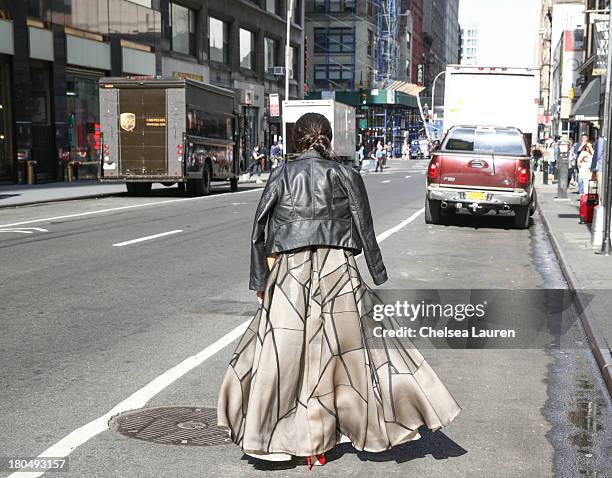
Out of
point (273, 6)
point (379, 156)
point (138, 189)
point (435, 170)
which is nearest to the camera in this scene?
point (435, 170)

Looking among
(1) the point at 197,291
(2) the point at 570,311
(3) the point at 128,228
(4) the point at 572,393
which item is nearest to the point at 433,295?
(2) the point at 570,311

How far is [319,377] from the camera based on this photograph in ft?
14.7

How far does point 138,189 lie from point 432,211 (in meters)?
→ 14.6

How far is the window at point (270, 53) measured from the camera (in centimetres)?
5769

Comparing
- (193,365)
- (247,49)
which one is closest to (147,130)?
(193,365)

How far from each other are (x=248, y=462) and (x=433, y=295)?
5.42 m

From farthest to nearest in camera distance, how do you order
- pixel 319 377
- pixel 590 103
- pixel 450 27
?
pixel 450 27, pixel 590 103, pixel 319 377

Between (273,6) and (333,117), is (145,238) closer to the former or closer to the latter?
(333,117)

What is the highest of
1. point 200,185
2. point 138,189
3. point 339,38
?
point 339,38

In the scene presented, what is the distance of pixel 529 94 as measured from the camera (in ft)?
82.8

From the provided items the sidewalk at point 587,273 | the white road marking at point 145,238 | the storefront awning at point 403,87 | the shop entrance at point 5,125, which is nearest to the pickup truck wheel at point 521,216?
the sidewalk at point 587,273

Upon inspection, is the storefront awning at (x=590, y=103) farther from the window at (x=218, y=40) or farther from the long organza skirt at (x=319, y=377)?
the window at (x=218, y=40)

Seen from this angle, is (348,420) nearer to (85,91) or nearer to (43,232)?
(43,232)

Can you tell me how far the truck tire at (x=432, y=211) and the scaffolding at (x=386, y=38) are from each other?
262 feet
